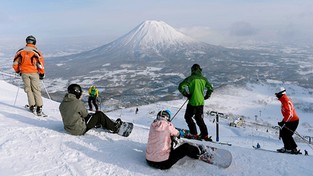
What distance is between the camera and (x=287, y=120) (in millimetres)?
8047

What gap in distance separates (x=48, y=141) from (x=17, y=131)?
4.06ft

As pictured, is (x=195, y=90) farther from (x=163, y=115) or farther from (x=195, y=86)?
(x=163, y=115)

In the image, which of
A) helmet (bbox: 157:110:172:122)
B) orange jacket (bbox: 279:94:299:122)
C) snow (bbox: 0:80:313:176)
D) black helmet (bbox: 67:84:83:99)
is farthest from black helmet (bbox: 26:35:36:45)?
orange jacket (bbox: 279:94:299:122)

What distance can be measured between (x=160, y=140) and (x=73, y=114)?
2.76 m

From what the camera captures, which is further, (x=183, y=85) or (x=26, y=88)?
(x=26, y=88)

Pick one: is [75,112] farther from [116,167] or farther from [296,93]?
[296,93]

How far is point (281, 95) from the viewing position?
8000 millimetres

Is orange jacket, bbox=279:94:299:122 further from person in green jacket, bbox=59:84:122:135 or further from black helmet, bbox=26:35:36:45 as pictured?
black helmet, bbox=26:35:36:45

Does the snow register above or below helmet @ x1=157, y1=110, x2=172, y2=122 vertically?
below

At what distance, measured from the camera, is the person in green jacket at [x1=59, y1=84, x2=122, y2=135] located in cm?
699

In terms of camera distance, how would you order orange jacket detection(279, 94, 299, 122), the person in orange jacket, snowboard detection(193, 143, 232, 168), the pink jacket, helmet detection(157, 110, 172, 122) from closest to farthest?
1. the pink jacket
2. helmet detection(157, 110, 172, 122)
3. snowboard detection(193, 143, 232, 168)
4. orange jacket detection(279, 94, 299, 122)
5. the person in orange jacket

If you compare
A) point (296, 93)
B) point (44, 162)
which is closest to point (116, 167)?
point (44, 162)

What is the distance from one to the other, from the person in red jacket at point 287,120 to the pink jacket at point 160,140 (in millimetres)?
4214

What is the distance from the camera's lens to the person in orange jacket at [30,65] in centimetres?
858
